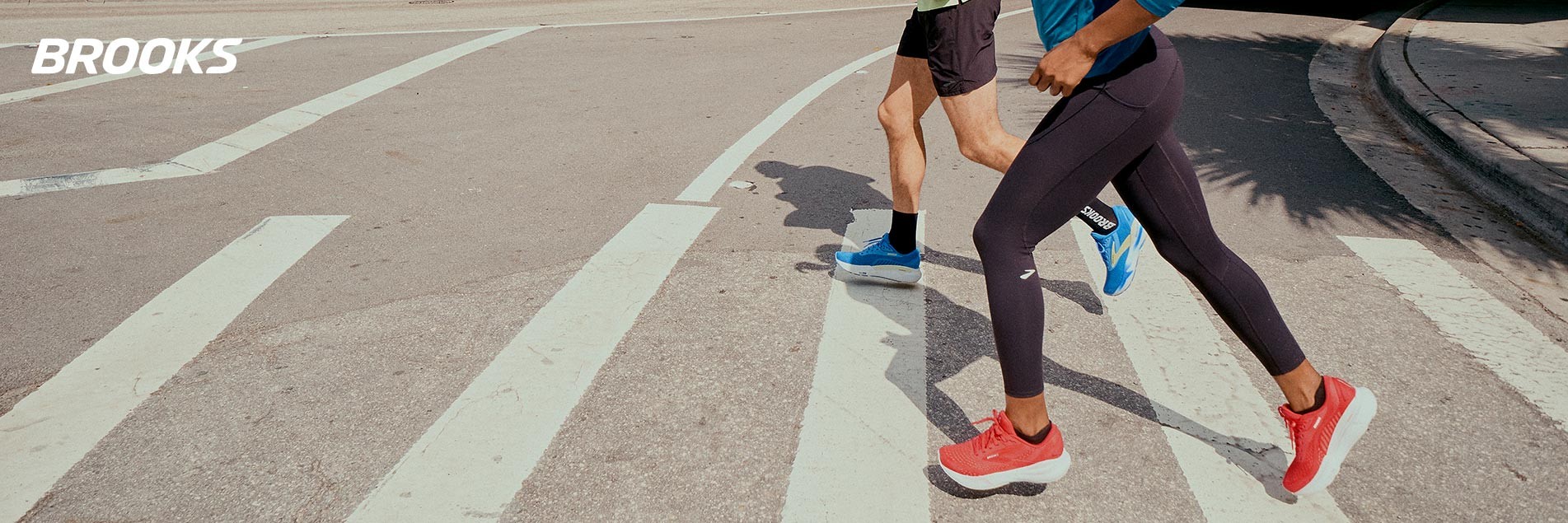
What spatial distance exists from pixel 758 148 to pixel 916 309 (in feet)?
9.47

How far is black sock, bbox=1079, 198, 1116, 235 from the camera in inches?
146

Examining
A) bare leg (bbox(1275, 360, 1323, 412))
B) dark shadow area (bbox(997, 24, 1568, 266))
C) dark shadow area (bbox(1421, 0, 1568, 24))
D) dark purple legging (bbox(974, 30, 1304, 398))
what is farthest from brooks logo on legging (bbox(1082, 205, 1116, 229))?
dark shadow area (bbox(1421, 0, 1568, 24))

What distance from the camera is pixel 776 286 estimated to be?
172 inches

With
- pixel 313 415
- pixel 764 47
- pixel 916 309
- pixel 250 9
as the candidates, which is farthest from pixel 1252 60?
pixel 250 9

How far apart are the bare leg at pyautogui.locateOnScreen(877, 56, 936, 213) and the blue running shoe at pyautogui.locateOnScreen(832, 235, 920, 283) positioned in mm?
176

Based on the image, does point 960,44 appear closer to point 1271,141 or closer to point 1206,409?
point 1206,409

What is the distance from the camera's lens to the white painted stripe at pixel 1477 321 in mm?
3469

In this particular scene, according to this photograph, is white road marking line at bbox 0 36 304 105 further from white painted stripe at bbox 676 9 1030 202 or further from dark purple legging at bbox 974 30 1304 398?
dark purple legging at bbox 974 30 1304 398

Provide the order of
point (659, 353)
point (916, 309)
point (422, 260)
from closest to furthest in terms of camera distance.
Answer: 1. point (659, 353)
2. point (916, 309)
3. point (422, 260)

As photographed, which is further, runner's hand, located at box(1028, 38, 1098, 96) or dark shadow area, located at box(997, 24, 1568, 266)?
dark shadow area, located at box(997, 24, 1568, 266)

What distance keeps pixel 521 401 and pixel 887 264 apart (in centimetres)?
163

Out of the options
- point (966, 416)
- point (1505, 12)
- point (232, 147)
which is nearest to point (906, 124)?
point (966, 416)

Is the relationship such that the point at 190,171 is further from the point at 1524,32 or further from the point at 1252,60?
the point at 1524,32

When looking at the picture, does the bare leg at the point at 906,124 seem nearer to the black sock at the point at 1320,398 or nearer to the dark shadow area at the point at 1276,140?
the black sock at the point at 1320,398
